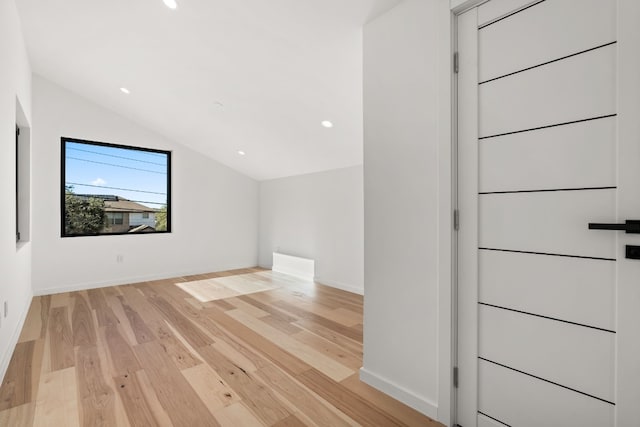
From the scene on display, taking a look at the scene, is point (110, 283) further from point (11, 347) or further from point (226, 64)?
point (226, 64)

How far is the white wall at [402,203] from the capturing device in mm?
1693

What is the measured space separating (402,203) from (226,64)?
2177 millimetres

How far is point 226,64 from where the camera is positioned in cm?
292

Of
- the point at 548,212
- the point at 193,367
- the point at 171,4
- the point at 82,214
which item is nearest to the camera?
the point at 548,212

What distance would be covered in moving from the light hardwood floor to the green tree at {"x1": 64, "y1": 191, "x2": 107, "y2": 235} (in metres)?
1.16

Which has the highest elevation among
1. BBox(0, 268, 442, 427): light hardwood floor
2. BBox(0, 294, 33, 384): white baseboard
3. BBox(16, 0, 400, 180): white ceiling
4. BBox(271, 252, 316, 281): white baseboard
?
BBox(16, 0, 400, 180): white ceiling

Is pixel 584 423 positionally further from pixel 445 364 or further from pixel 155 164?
pixel 155 164

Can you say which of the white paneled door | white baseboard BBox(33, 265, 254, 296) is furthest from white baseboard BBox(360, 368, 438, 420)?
white baseboard BBox(33, 265, 254, 296)

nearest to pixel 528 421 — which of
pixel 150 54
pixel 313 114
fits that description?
pixel 313 114

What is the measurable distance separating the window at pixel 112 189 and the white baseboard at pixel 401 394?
4409 millimetres

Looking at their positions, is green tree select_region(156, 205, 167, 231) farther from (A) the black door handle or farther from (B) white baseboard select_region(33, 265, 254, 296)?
(A) the black door handle

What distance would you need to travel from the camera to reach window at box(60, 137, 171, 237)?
14.7 ft

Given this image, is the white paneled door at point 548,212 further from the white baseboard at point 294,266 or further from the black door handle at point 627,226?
the white baseboard at point 294,266

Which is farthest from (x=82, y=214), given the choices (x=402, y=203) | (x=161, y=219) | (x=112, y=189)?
(x=402, y=203)
